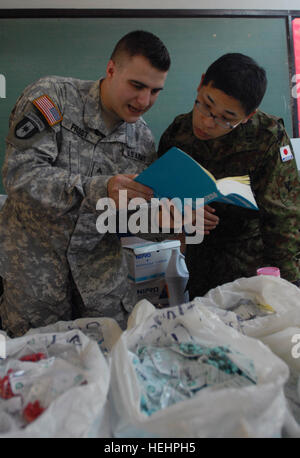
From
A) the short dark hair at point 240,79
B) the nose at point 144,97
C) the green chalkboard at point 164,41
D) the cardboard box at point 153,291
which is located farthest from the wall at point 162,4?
the cardboard box at point 153,291

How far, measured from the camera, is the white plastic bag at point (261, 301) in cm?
77

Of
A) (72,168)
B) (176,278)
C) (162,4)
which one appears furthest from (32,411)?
(162,4)

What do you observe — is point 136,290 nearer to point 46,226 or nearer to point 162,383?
point 46,226

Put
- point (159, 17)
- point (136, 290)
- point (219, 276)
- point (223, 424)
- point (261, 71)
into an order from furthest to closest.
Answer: point (159, 17)
point (136, 290)
point (219, 276)
point (261, 71)
point (223, 424)

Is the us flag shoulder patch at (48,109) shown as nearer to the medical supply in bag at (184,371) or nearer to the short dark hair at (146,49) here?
the short dark hair at (146,49)

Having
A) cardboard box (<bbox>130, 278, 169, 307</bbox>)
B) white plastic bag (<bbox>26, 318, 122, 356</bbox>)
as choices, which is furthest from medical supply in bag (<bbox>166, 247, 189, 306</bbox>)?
white plastic bag (<bbox>26, 318, 122, 356</bbox>)

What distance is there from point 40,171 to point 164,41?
185 centimetres

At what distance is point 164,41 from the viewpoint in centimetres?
241

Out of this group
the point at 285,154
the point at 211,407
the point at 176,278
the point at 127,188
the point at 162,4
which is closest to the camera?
the point at 211,407

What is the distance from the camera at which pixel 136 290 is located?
186 centimetres

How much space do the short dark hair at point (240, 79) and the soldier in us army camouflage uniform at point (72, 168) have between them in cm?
18

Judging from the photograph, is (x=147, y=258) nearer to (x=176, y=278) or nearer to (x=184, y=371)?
(x=176, y=278)
